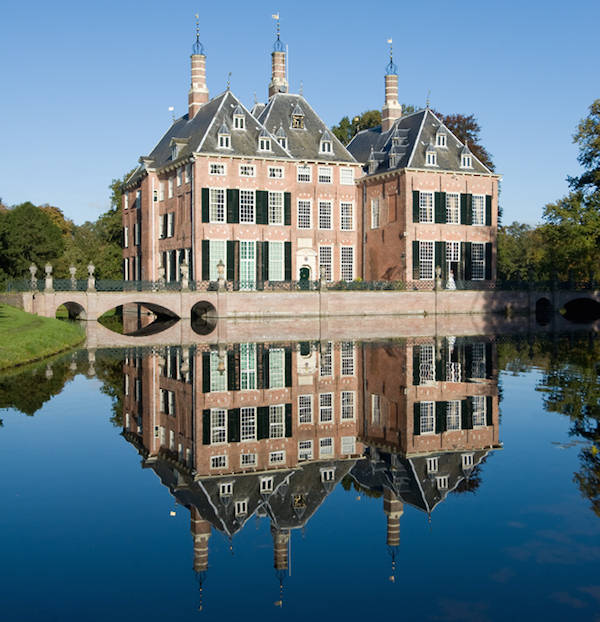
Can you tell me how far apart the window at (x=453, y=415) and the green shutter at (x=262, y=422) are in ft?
10.2

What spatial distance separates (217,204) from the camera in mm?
44250

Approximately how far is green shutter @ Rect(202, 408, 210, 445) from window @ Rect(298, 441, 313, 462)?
1494 millimetres

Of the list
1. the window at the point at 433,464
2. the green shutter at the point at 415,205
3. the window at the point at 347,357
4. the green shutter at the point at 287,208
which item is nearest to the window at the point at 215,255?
the green shutter at the point at 287,208

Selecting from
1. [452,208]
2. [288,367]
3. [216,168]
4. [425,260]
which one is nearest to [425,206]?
[452,208]

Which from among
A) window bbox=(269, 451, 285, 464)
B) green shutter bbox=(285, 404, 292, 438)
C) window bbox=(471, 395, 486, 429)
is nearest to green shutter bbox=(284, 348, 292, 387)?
green shutter bbox=(285, 404, 292, 438)

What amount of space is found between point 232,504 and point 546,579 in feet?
12.3

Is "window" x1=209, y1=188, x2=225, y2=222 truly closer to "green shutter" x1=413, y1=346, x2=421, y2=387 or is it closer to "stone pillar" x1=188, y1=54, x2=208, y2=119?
"stone pillar" x1=188, y1=54, x2=208, y2=119

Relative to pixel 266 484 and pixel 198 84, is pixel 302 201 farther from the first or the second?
pixel 266 484

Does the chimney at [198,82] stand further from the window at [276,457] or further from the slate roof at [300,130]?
the window at [276,457]

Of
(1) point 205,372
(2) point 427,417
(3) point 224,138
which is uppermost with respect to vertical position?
(3) point 224,138

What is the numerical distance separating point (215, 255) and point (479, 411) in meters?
30.9

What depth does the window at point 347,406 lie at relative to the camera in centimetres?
1446

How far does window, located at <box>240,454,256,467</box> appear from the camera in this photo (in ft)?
36.3

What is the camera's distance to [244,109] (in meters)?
46.1
